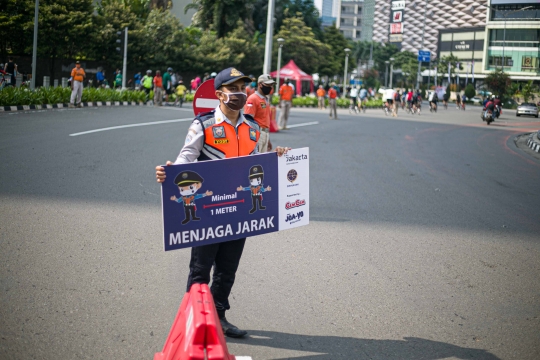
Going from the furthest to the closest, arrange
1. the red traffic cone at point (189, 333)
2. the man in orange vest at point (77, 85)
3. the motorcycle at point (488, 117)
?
the motorcycle at point (488, 117) → the man in orange vest at point (77, 85) → the red traffic cone at point (189, 333)

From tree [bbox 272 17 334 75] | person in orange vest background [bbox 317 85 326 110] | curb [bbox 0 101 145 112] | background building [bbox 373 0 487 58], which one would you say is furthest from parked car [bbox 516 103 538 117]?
background building [bbox 373 0 487 58]

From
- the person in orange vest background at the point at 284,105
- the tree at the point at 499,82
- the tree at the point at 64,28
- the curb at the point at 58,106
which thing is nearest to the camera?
the curb at the point at 58,106

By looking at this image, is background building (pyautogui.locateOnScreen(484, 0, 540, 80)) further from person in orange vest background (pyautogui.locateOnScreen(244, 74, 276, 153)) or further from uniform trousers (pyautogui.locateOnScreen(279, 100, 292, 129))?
person in orange vest background (pyautogui.locateOnScreen(244, 74, 276, 153))

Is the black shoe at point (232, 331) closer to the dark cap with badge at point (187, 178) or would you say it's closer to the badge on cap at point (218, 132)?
the dark cap with badge at point (187, 178)

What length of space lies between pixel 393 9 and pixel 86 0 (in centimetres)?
13123

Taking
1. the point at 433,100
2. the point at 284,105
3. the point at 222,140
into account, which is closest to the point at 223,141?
the point at 222,140

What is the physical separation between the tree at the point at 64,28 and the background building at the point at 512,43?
36.7 metres

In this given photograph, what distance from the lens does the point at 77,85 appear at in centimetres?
2534

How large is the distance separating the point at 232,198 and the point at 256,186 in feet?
0.71

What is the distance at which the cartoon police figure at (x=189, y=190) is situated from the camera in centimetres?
396

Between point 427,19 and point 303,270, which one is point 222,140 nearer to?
point 303,270

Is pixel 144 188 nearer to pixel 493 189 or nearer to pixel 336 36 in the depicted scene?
pixel 493 189

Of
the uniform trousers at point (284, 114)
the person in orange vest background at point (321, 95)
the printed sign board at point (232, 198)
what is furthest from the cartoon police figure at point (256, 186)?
the person in orange vest background at point (321, 95)

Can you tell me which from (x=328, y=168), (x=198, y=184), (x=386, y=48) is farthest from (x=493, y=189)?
(x=386, y=48)
